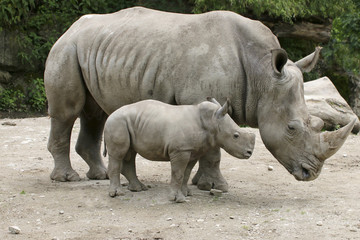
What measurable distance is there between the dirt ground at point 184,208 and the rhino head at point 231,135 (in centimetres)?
59

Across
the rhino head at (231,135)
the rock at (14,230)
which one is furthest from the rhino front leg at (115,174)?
the rock at (14,230)

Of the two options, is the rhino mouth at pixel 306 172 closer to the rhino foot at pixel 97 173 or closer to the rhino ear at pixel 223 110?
the rhino ear at pixel 223 110

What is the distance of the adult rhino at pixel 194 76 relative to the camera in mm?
6535

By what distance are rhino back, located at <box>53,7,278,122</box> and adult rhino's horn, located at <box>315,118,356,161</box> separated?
0.95 m

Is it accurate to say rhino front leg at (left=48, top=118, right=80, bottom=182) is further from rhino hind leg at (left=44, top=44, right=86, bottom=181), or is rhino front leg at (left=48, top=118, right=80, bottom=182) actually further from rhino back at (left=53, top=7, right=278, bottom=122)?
rhino back at (left=53, top=7, right=278, bottom=122)

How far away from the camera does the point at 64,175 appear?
25.7 feet

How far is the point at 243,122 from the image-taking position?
7004 mm

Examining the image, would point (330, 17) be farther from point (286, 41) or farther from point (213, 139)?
point (213, 139)

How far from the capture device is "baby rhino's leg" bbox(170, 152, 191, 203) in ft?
20.7

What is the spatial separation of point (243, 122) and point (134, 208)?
1555mm

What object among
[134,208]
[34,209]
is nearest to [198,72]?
[134,208]

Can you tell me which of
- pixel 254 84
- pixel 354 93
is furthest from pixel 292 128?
pixel 354 93

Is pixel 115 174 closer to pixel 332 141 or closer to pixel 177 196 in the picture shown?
pixel 177 196

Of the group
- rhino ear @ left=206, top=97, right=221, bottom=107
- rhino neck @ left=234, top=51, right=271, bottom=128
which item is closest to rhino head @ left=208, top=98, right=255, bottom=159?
rhino ear @ left=206, top=97, right=221, bottom=107
